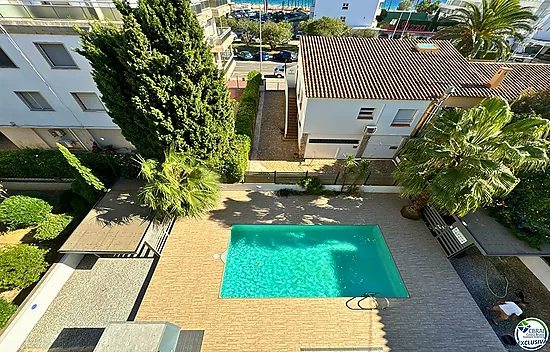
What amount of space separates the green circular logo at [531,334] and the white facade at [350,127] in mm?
11607

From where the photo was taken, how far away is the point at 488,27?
19.9 meters

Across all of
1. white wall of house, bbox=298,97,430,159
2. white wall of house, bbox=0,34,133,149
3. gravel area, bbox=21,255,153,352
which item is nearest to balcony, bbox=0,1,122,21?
white wall of house, bbox=0,34,133,149

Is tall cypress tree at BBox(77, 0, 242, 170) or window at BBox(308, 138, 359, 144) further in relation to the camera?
window at BBox(308, 138, 359, 144)

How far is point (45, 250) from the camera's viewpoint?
10.4 meters

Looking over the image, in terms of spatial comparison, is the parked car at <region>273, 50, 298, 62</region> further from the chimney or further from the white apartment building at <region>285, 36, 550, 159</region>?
the chimney

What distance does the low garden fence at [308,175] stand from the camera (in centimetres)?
1428

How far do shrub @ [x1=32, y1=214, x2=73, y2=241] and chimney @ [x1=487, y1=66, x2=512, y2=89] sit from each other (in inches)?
1091

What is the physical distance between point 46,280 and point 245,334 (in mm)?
9589

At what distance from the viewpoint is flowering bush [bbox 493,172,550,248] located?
931 cm

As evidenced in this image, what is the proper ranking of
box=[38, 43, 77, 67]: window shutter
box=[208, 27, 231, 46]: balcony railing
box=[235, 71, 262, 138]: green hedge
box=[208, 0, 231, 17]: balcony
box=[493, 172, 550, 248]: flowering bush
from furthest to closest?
box=[208, 27, 231, 46]: balcony railing < box=[208, 0, 231, 17]: balcony < box=[235, 71, 262, 138]: green hedge < box=[38, 43, 77, 67]: window shutter < box=[493, 172, 550, 248]: flowering bush

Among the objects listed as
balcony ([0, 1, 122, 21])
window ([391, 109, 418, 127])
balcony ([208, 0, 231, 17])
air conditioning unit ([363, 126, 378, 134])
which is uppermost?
balcony ([0, 1, 122, 21])

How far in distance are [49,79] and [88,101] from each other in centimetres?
197

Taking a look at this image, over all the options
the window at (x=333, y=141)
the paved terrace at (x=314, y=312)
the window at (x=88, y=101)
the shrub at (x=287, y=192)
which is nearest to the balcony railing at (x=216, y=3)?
the window at (x=88, y=101)

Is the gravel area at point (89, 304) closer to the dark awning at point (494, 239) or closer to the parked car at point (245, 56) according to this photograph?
the dark awning at point (494, 239)
